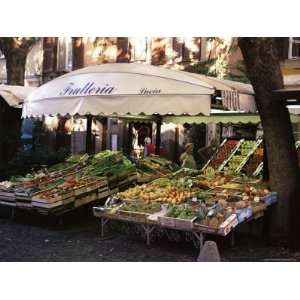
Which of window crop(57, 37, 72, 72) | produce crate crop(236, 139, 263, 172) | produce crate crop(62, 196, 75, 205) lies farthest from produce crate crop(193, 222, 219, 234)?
window crop(57, 37, 72, 72)

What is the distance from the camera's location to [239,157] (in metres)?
8.27

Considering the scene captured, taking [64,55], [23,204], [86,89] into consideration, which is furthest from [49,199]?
[64,55]

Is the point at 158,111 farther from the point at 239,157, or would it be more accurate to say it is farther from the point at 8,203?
the point at 239,157

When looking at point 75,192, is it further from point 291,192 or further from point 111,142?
point 111,142

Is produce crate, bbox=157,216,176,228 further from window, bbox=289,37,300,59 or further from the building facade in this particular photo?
window, bbox=289,37,300,59

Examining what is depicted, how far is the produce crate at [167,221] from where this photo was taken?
5324mm

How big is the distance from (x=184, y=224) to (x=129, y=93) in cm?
157

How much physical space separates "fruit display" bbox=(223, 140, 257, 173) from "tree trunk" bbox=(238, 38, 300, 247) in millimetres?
2071

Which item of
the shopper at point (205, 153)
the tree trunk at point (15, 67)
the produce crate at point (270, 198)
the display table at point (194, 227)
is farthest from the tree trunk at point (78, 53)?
the produce crate at point (270, 198)

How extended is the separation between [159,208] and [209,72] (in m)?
7.67

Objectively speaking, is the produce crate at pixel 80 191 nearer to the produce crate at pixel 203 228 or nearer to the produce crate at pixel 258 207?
the produce crate at pixel 203 228

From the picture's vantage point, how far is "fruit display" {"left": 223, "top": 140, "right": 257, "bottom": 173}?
26.4 feet

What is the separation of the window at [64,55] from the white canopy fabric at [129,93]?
441 inches
